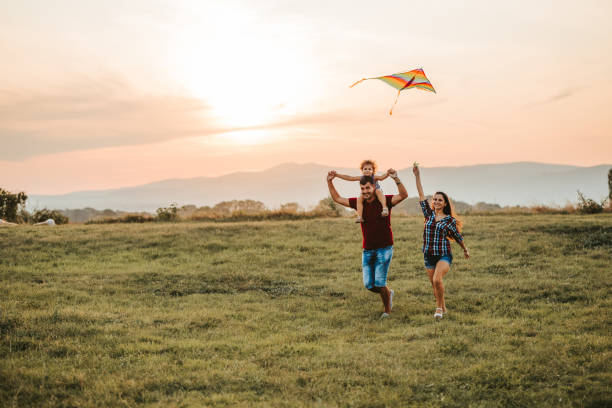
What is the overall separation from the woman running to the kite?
7.29ft

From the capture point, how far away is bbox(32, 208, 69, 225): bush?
25266mm

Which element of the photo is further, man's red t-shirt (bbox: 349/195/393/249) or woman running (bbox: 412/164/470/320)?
woman running (bbox: 412/164/470/320)

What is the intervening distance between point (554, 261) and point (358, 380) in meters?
9.40

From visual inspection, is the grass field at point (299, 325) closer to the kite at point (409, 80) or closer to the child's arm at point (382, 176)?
the child's arm at point (382, 176)

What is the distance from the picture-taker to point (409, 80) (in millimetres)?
10492

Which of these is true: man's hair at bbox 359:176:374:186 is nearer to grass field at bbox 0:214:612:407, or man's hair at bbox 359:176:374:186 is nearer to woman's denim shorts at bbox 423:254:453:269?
woman's denim shorts at bbox 423:254:453:269

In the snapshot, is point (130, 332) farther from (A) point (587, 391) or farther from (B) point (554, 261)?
(B) point (554, 261)

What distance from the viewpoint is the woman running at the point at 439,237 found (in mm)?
9094

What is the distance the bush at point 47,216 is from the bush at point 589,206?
82.0 feet

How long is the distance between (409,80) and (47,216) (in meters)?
22.0

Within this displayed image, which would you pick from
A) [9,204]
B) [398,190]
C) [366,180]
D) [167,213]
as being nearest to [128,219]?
[167,213]

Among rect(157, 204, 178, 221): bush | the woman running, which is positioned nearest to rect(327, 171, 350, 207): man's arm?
the woman running

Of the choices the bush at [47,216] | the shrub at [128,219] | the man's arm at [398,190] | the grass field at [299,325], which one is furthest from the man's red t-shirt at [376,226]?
the bush at [47,216]

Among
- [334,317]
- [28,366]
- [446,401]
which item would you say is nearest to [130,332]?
[28,366]
